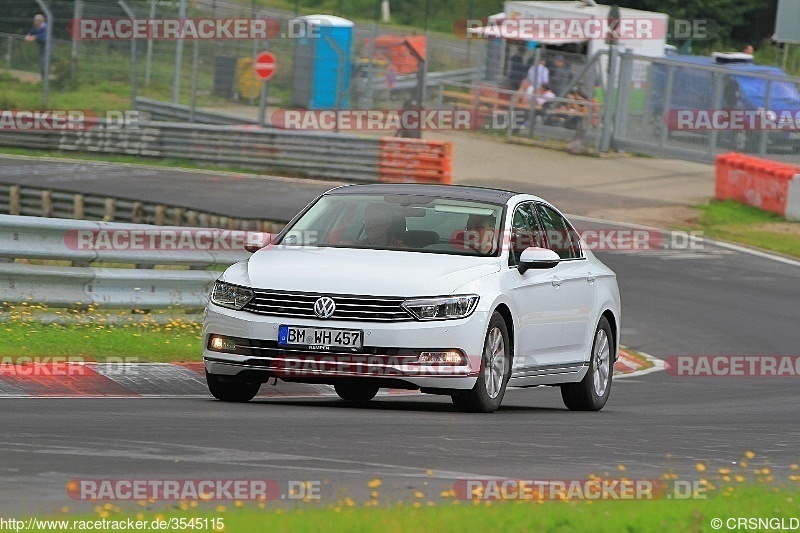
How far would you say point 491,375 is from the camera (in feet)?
35.9

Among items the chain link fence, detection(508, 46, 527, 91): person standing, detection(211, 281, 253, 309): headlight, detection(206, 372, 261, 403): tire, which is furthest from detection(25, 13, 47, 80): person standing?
detection(211, 281, 253, 309): headlight

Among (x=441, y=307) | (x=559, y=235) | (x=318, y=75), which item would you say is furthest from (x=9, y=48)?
(x=441, y=307)

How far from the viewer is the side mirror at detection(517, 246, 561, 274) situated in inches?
448

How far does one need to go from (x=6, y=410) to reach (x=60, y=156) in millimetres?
26601

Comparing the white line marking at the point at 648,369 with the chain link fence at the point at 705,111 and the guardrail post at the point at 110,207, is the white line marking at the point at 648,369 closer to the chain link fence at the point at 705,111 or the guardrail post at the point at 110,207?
the guardrail post at the point at 110,207

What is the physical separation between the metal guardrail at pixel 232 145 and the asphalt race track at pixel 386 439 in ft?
59.8

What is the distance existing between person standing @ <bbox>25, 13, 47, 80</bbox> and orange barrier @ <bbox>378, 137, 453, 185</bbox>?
8654 millimetres

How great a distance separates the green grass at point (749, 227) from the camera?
27.8 meters

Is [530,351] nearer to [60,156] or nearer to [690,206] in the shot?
[690,206]

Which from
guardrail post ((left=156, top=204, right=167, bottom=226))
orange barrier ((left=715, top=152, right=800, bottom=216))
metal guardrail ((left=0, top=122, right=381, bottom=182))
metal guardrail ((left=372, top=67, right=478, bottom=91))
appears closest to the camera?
guardrail post ((left=156, top=204, right=167, bottom=226))

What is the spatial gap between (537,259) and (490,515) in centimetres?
504

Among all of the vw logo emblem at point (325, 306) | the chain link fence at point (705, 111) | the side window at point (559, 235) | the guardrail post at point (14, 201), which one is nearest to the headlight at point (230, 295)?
the vw logo emblem at point (325, 306)

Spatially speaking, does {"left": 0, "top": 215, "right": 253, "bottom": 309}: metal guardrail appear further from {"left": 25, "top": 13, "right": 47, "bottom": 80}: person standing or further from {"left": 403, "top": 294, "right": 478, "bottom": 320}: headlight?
{"left": 25, "top": 13, "right": 47, "bottom": 80}: person standing

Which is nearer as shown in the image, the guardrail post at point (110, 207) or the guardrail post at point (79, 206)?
the guardrail post at point (110, 207)
